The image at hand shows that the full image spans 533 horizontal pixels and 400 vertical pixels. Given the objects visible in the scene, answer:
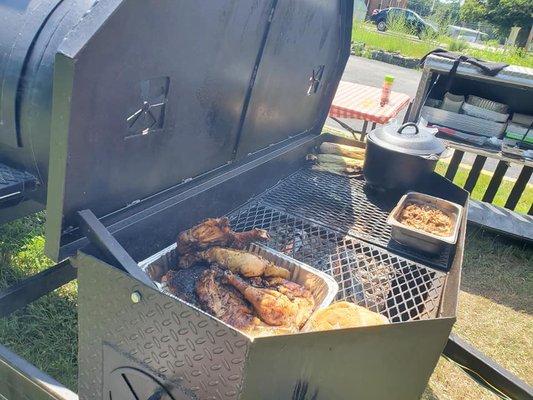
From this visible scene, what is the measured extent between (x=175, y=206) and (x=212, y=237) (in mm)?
210

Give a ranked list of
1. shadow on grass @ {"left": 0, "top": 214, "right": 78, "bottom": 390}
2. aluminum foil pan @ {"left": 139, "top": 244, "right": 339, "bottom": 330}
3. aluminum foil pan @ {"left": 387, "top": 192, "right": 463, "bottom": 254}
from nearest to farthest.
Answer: aluminum foil pan @ {"left": 139, "top": 244, "right": 339, "bottom": 330}, aluminum foil pan @ {"left": 387, "top": 192, "right": 463, "bottom": 254}, shadow on grass @ {"left": 0, "top": 214, "right": 78, "bottom": 390}

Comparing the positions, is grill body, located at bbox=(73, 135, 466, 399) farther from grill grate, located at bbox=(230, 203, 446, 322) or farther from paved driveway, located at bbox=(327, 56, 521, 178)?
paved driveway, located at bbox=(327, 56, 521, 178)

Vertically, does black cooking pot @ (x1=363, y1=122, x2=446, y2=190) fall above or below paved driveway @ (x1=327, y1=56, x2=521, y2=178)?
above

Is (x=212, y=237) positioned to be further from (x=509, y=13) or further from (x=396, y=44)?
(x=509, y=13)

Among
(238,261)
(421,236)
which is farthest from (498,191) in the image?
(238,261)

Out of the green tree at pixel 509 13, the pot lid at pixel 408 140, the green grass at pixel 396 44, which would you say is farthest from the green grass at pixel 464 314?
the green tree at pixel 509 13

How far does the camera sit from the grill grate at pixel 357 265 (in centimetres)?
183

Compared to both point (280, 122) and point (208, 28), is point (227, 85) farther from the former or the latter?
point (280, 122)

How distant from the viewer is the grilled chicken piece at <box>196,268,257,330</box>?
1571 millimetres

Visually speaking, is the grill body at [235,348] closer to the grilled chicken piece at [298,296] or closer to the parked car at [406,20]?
the grilled chicken piece at [298,296]

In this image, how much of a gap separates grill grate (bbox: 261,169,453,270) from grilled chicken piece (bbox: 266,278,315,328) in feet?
1.82

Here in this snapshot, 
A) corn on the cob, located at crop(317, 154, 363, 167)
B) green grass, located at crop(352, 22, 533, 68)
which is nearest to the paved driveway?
green grass, located at crop(352, 22, 533, 68)

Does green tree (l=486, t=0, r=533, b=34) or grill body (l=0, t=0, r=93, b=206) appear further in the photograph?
green tree (l=486, t=0, r=533, b=34)

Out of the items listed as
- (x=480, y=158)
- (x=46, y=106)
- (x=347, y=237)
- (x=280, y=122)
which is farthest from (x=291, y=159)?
(x=480, y=158)
